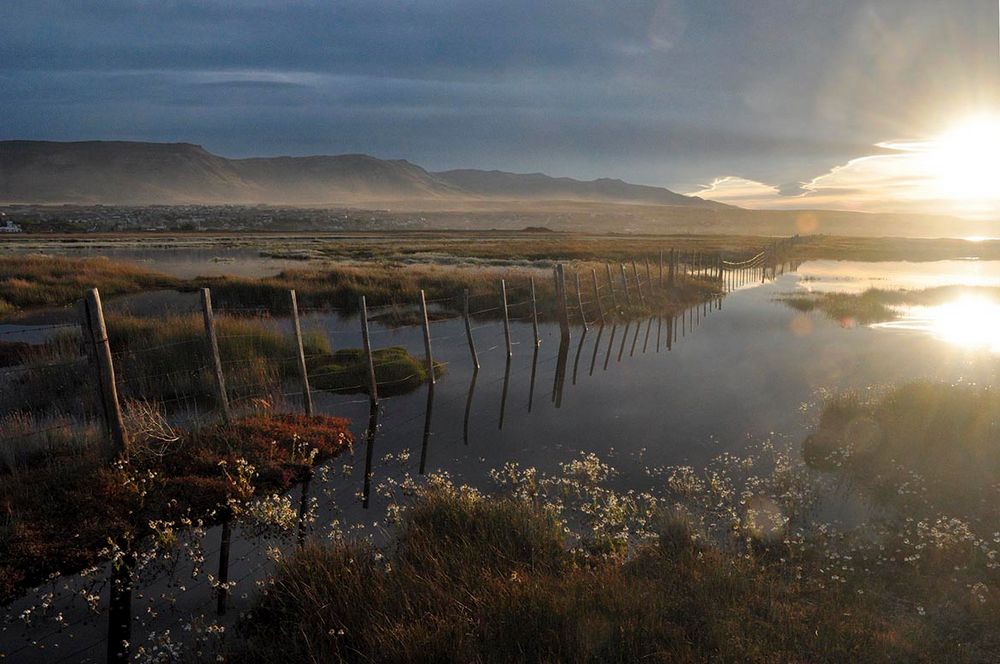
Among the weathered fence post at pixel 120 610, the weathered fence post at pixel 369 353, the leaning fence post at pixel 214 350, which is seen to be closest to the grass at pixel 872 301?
the weathered fence post at pixel 369 353

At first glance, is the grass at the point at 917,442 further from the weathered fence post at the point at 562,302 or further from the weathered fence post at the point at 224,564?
the weathered fence post at the point at 562,302

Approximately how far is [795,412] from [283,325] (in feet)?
48.1

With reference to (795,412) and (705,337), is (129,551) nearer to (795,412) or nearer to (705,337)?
(795,412)

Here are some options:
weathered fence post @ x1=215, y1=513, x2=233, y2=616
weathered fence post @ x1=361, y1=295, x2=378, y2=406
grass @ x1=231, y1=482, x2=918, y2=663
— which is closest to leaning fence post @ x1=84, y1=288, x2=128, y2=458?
weathered fence post @ x1=215, y1=513, x2=233, y2=616

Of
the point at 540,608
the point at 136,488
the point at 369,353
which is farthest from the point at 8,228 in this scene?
the point at 540,608

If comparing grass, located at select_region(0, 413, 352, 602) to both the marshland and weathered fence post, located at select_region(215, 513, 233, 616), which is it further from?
weathered fence post, located at select_region(215, 513, 233, 616)

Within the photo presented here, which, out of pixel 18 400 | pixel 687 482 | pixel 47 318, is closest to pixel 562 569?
pixel 687 482

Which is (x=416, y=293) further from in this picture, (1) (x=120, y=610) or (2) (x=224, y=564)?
(1) (x=120, y=610)

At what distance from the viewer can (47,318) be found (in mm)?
22344

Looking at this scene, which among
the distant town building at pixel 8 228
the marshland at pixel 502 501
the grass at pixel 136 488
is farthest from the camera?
the distant town building at pixel 8 228

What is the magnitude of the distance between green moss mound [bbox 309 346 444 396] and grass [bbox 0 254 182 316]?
1359cm

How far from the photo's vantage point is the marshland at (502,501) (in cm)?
546

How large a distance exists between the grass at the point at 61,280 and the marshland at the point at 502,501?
7060mm

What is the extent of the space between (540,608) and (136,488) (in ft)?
18.1
